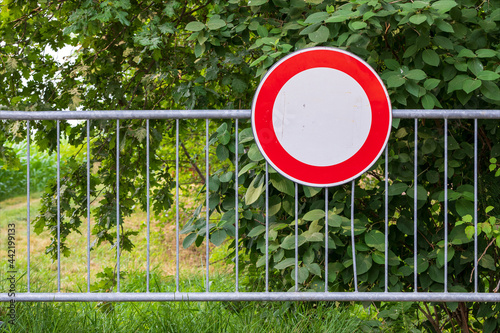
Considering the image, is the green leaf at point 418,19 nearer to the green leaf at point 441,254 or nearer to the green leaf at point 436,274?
the green leaf at point 441,254

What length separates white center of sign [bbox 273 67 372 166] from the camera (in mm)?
2834

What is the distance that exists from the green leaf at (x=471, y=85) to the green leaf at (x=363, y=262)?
3.34ft

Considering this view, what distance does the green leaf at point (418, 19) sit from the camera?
8.61 feet

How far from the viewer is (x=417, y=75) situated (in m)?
2.82

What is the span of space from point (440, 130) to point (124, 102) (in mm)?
2355

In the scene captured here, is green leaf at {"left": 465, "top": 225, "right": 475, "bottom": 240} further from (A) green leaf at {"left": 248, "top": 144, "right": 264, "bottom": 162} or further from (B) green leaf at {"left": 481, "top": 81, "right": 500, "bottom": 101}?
(A) green leaf at {"left": 248, "top": 144, "right": 264, "bottom": 162}

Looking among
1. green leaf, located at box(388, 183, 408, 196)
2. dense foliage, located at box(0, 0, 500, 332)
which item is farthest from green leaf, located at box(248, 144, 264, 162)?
green leaf, located at box(388, 183, 408, 196)

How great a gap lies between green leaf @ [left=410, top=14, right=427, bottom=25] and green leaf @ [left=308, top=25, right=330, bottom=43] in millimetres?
422

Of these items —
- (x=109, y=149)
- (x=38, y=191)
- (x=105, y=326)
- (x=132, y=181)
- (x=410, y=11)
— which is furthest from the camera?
(x=38, y=191)

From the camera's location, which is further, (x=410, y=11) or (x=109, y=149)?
(x=109, y=149)

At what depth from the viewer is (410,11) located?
106 inches

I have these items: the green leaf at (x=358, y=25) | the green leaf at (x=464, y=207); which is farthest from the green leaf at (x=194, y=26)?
the green leaf at (x=464, y=207)

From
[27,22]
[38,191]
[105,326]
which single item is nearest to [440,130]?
[105,326]

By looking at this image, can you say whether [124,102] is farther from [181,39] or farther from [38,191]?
[38,191]
